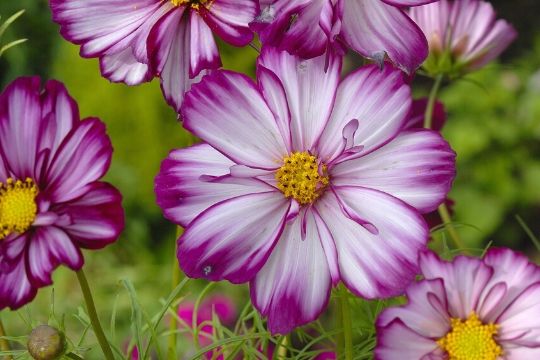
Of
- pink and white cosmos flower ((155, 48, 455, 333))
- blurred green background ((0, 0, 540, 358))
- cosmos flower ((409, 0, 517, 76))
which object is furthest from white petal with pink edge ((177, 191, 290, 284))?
blurred green background ((0, 0, 540, 358))

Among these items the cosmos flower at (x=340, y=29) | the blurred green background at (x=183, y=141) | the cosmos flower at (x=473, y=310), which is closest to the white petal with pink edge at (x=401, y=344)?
the cosmos flower at (x=473, y=310)

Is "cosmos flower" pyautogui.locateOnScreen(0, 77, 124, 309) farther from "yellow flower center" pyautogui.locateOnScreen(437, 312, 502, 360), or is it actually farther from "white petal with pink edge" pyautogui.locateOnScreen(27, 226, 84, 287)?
"yellow flower center" pyautogui.locateOnScreen(437, 312, 502, 360)

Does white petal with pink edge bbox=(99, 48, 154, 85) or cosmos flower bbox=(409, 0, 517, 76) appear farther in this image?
cosmos flower bbox=(409, 0, 517, 76)

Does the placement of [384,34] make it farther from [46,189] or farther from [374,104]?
[46,189]

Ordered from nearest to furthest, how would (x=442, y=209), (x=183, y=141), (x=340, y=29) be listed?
(x=340, y=29)
(x=442, y=209)
(x=183, y=141)

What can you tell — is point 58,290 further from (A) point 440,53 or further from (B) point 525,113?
(A) point 440,53

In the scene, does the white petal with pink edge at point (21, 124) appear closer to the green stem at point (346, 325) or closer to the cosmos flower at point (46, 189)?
the cosmos flower at point (46, 189)

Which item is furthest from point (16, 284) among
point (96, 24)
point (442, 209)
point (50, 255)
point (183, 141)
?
point (183, 141)
